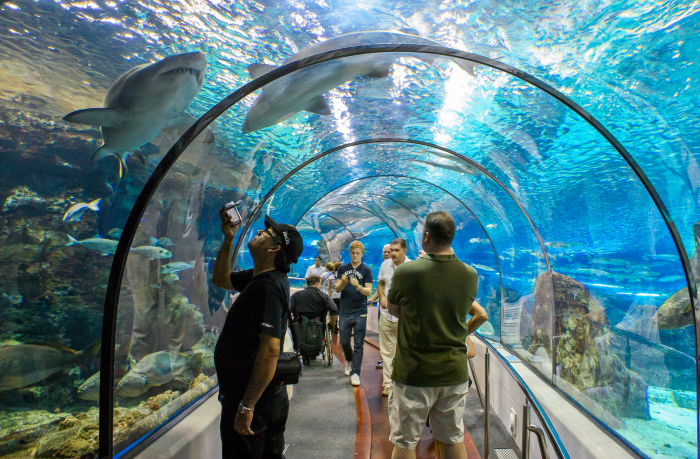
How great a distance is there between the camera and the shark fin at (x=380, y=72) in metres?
4.18

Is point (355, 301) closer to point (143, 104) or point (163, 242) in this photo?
point (163, 242)

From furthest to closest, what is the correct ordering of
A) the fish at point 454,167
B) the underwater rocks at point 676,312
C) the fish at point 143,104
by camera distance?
1. the fish at point 454,167
2. the underwater rocks at point 676,312
3. the fish at point 143,104

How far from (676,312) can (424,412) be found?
229 centimetres

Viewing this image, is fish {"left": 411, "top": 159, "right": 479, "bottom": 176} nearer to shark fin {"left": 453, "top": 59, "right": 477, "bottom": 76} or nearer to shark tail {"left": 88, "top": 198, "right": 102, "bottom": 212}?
shark fin {"left": 453, "top": 59, "right": 477, "bottom": 76}

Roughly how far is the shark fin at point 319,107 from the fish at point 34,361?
3.14 m

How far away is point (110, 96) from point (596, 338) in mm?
4993

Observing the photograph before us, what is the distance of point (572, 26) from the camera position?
2.88 m

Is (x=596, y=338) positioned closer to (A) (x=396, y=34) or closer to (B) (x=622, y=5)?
(B) (x=622, y=5)

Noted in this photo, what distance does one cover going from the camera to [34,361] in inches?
99.3

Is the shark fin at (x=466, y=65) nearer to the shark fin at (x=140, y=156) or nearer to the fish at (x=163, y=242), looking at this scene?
the shark fin at (x=140, y=156)

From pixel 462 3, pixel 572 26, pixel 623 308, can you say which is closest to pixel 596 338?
pixel 623 308

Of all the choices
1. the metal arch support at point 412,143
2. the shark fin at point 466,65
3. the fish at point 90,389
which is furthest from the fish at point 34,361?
the shark fin at point 466,65

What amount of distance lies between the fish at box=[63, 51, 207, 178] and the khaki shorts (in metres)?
2.56

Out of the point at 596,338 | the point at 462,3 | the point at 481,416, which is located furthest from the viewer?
the point at 481,416
